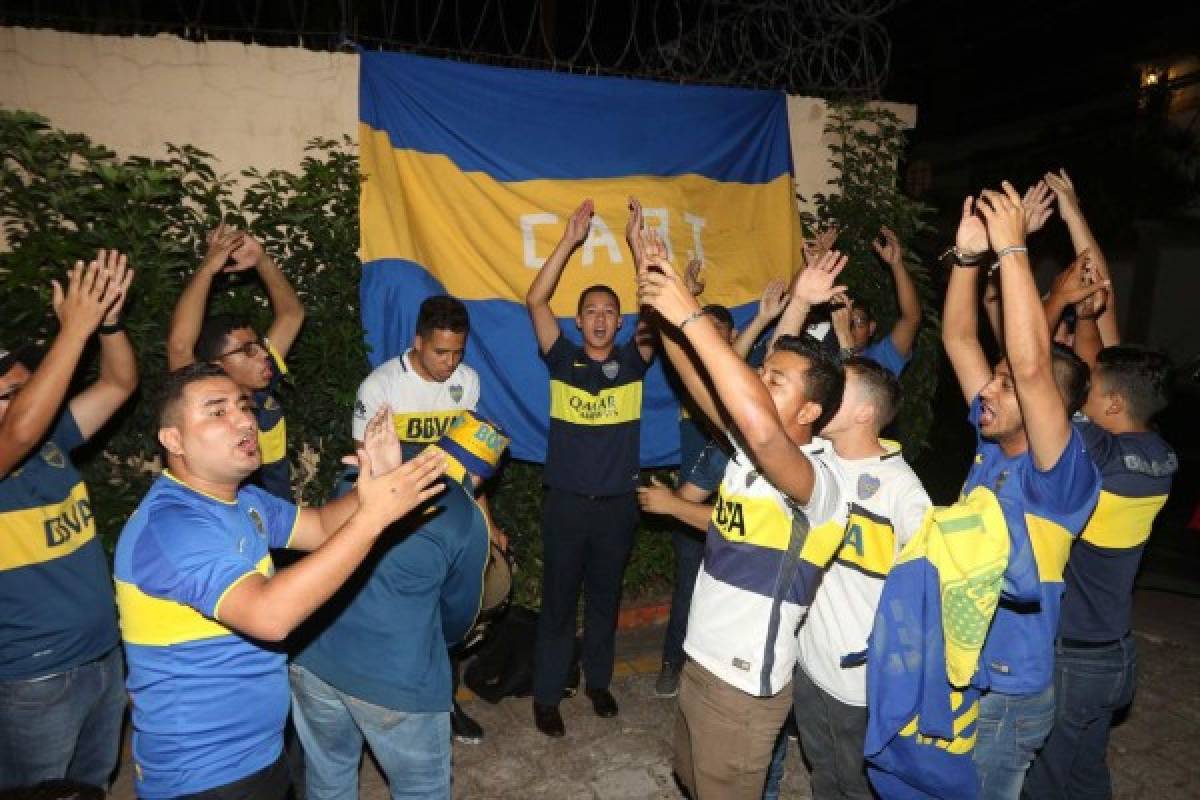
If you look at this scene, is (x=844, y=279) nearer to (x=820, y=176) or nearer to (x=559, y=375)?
(x=820, y=176)

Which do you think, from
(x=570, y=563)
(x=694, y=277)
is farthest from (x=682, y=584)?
(x=694, y=277)

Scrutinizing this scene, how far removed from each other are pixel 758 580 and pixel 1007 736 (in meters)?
1.16

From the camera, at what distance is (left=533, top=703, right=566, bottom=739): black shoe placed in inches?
181

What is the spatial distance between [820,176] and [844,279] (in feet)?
3.17

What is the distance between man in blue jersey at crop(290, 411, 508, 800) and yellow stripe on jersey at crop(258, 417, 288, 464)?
1.42 meters

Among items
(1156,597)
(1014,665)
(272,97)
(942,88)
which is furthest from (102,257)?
(942,88)

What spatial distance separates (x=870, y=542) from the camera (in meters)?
2.98

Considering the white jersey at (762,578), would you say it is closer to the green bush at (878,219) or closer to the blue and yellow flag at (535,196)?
the blue and yellow flag at (535,196)

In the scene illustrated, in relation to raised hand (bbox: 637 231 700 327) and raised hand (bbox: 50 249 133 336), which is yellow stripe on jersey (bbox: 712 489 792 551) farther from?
raised hand (bbox: 50 249 133 336)

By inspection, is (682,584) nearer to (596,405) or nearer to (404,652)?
(596,405)

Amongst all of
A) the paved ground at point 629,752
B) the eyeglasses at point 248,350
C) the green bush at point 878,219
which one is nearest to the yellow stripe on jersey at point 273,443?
the eyeglasses at point 248,350

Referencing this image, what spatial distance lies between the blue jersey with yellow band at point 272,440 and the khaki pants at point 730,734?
94.0 inches

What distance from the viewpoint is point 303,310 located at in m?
4.57

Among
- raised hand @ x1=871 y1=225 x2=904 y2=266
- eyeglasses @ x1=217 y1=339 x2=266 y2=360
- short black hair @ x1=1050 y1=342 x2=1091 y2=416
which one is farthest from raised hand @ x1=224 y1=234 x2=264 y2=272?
raised hand @ x1=871 y1=225 x2=904 y2=266
